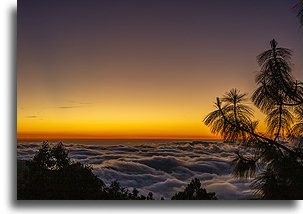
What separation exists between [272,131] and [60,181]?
3.82ft

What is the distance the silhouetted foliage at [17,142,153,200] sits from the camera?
7.27 ft

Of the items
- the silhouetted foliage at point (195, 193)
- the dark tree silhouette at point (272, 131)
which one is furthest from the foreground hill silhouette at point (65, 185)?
the dark tree silhouette at point (272, 131)

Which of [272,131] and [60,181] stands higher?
[272,131]

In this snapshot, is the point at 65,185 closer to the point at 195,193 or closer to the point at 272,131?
the point at 195,193

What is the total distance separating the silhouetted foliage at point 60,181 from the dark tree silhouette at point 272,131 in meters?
0.58

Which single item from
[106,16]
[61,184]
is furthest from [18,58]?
[61,184]

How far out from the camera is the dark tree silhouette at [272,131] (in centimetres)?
205

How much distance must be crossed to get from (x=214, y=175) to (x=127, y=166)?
1.59 ft

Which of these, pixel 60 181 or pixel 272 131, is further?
pixel 60 181

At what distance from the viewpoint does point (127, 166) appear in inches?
89.7

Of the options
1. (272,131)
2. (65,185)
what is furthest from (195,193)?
(65,185)

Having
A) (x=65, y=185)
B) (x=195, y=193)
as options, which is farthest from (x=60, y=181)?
(x=195, y=193)

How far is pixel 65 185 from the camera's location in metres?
2.21

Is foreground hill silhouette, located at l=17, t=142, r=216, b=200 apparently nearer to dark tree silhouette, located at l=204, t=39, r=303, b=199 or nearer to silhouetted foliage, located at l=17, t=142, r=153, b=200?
silhouetted foliage, located at l=17, t=142, r=153, b=200
